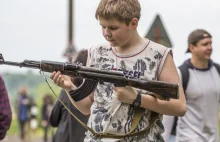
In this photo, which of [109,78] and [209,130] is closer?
[109,78]

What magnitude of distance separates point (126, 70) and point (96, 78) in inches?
8.9

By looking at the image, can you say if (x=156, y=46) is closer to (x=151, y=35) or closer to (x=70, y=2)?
(x=151, y=35)

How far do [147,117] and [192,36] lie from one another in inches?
133

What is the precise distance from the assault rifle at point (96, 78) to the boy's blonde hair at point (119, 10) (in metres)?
0.33

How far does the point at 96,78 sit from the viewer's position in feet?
15.4

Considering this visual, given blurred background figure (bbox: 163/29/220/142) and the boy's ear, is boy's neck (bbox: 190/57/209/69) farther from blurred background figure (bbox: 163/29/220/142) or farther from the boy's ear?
the boy's ear

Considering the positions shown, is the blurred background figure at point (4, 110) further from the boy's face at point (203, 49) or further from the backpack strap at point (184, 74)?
the boy's face at point (203, 49)

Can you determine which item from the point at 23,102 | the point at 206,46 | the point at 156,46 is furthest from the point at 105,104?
the point at 23,102

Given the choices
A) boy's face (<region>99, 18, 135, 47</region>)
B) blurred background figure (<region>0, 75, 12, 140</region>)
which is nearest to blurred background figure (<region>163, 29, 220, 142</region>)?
blurred background figure (<region>0, 75, 12, 140</region>)

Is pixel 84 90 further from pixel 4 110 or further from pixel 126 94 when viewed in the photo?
pixel 4 110

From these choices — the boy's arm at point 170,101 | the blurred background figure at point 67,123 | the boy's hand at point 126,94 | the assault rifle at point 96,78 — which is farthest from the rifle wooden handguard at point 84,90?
the blurred background figure at point 67,123

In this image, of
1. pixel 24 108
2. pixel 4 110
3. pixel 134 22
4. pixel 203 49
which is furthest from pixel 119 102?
pixel 24 108

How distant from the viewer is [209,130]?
7645 millimetres

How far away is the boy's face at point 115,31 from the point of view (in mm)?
4695
